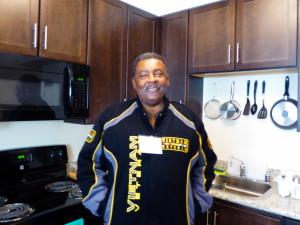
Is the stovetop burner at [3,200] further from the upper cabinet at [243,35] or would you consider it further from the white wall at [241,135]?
the upper cabinet at [243,35]

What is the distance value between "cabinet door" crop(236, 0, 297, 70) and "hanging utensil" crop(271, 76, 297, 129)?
1.11ft

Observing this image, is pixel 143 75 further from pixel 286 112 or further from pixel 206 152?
pixel 286 112

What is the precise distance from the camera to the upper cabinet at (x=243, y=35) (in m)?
1.68

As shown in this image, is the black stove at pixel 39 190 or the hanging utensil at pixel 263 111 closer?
the black stove at pixel 39 190

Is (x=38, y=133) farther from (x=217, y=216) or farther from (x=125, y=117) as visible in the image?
(x=217, y=216)

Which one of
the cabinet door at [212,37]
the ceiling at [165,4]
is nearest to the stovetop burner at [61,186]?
the cabinet door at [212,37]

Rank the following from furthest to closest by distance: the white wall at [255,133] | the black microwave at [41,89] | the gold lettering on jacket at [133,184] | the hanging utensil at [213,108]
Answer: the hanging utensil at [213,108], the white wall at [255,133], the black microwave at [41,89], the gold lettering on jacket at [133,184]

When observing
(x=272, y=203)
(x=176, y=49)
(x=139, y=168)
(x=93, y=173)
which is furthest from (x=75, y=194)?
(x=176, y=49)

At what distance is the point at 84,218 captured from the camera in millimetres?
1536

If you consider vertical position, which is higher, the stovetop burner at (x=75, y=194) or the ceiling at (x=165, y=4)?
the ceiling at (x=165, y=4)

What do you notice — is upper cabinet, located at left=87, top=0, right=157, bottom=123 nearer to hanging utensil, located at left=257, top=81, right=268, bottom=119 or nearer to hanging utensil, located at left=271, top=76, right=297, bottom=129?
hanging utensil, located at left=257, top=81, right=268, bottom=119

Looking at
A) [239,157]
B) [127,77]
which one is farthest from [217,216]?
[127,77]

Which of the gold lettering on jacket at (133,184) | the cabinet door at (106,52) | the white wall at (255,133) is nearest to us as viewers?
the gold lettering on jacket at (133,184)

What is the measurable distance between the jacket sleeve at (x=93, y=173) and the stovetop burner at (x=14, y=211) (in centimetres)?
34
